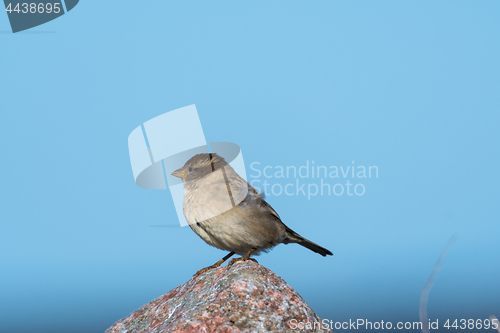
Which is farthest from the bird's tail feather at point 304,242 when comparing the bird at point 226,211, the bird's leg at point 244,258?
the bird's leg at point 244,258

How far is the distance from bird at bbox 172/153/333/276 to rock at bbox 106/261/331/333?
35cm

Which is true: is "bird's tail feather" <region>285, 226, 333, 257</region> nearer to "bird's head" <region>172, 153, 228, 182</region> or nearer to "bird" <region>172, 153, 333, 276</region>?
"bird" <region>172, 153, 333, 276</region>

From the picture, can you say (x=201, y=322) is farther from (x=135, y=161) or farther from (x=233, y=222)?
(x=135, y=161)

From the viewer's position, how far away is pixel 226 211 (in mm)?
3914

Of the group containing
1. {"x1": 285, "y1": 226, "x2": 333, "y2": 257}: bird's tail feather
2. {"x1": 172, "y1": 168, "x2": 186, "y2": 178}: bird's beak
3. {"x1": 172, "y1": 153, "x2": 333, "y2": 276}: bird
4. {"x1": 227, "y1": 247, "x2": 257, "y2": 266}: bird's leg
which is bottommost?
{"x1": 285, "y1": 226, "x2": 333, "y2": 257}: bird's tail feather

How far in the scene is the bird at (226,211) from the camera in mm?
3898

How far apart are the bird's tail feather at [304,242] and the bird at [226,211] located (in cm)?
6

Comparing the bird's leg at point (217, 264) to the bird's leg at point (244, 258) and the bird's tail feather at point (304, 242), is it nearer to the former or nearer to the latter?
the bird's leg at point (244, 258)

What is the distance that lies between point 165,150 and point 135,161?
0.30 meters

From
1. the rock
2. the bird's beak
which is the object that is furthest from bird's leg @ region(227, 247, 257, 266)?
the bird's beak

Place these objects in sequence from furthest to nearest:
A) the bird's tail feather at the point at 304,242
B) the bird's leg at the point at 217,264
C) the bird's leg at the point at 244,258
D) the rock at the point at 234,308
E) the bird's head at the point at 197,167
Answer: the bird's tail feather at the point at 304,242 < the bird's head at the point at 197,167 < the bird's leg at the point at 217,264 < the bird's leg at the point at 244,258 < the rock at the point at 234,308

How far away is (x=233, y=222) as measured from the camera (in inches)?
153

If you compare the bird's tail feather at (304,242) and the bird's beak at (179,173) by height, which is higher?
the bird's beak at (179,173)

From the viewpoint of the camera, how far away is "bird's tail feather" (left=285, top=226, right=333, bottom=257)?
15.0 feet
